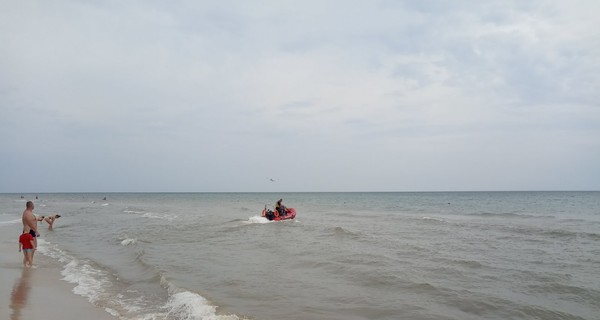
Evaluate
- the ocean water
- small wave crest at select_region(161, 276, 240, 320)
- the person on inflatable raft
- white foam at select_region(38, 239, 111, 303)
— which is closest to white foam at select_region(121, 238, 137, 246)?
the ocean water

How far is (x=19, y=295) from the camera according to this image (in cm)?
822

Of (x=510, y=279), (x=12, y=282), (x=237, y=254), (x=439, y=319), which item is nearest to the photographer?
(x=439, y=319)

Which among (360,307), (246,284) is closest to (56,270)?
(246,284)

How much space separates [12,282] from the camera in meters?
9.40

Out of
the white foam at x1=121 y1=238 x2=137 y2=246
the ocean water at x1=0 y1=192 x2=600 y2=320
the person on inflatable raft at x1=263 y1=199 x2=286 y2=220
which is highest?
the person on inflatable raft at x1=263 y1=199 x2=286 y2=220

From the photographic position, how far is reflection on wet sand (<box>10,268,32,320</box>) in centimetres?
704

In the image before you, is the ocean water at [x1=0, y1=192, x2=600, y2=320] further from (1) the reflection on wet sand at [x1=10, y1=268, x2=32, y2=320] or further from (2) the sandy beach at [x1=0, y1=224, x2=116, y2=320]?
(1) the reflection on wet sand at [x1=10, y1=268, x2=32, y2=320]

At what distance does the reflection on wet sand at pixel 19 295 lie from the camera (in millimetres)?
7039

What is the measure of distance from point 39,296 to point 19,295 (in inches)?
14.7

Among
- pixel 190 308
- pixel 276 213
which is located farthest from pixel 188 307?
pixel 276 213

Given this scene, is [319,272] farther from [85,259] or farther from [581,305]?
[85,259]

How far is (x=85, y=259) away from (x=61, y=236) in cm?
831

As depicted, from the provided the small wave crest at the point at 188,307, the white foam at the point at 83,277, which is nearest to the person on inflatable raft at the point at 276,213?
the white foam at the point at 83,277

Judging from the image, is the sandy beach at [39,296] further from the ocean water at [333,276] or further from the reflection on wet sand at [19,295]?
the ocean water at [333,276]
